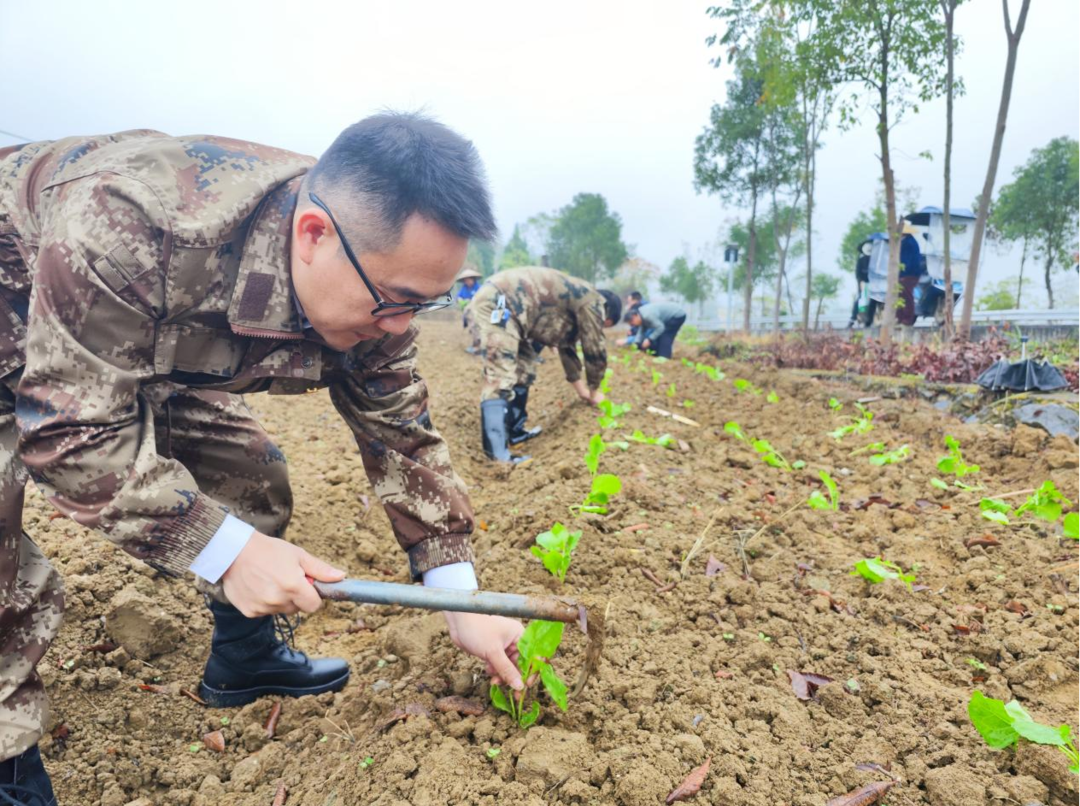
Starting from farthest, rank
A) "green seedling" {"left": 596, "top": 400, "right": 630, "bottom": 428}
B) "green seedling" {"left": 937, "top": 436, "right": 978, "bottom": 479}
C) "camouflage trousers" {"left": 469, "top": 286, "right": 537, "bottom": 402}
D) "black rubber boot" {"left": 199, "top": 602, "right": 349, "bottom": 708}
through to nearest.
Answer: "camouflage trousers" {"left": 469, "top": 286, "right": 537, "bottom": 402}, "green seedling" {"left": 596, "top": 400, "right": 630, "bottom": 428}, "green seedling" {"left": 937, "top": 436, "right": 978, "bottom": 479}, "black rubber boot" {"left": 199, "top": 602, "right": 349, "bottom": 708}

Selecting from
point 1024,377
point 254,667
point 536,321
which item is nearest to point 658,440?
point 536,321

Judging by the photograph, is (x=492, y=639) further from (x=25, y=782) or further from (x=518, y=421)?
(x=518, y=421)

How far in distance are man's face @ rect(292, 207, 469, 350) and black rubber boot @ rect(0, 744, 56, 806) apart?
3.64 ft

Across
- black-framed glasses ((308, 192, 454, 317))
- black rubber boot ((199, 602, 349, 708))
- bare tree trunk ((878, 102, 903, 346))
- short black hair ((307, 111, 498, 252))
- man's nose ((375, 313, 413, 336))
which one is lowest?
black rubber boot ((199, 602, 349, 708))

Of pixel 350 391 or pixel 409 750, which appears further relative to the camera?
pixel 350 391

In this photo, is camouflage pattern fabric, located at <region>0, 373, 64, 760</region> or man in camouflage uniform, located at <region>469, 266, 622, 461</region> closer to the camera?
camouflage pattern fabric, located at <region>0, 373, 64, 760</region>

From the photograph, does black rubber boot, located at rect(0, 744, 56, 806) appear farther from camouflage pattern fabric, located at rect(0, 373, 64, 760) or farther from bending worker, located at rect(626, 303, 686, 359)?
bending worker, located at rect(626, 303, 686, 359)

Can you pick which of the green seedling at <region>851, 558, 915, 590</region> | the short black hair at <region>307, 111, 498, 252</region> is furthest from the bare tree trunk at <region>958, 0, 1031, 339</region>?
the short black hair at <region>307, 111, 498, 252</region>

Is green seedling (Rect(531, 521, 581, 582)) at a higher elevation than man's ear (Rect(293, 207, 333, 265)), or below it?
below

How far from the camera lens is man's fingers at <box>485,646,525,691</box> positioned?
5.16 ft

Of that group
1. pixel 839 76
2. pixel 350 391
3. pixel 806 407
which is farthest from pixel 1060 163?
pixel 350 391

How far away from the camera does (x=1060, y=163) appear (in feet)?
76.3

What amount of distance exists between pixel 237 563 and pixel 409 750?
2.02ft

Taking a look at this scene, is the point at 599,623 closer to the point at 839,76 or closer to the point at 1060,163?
the point at 839,76
